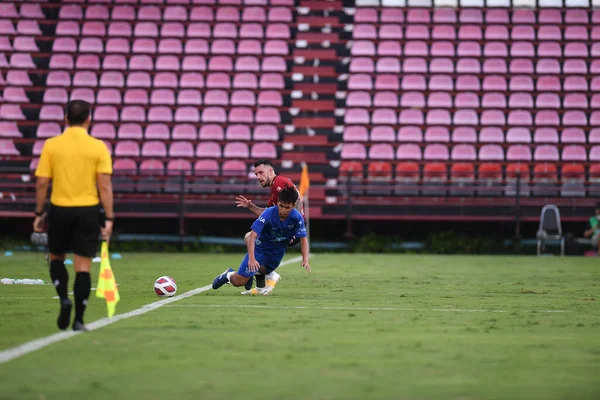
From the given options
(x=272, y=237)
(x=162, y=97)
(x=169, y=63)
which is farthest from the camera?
(x=169, y=63)

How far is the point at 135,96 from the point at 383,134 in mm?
7724

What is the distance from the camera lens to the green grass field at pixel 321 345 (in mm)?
5035

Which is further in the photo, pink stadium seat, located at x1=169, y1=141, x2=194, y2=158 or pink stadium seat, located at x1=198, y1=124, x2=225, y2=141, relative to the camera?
pink stadium seat, located at x1=198, y1=124, x2=225, y2=141

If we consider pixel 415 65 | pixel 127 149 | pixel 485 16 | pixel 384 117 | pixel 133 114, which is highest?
pixel 485 16

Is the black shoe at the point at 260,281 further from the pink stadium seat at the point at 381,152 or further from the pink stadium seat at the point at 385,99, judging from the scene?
the pink stadium seat at the point at 385,99

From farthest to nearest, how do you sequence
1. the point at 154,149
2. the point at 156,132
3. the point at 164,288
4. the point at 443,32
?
the point at 443,32 → the point at 156,132 → the point at 154,149 → the point at 164,288

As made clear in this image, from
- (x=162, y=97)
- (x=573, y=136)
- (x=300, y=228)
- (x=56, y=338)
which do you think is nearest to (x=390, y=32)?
(x=573, y=136)

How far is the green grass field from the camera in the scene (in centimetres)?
504

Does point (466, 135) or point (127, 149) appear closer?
point (127, 149)

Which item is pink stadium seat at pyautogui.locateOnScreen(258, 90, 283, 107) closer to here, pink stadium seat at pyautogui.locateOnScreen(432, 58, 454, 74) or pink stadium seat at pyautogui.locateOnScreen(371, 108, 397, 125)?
pink stadium seat at pyautogui.locateOnScreen(371, 108, 397, 125)

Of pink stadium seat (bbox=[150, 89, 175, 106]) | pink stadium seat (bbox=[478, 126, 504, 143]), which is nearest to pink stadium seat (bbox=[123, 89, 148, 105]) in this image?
pink stadium seat (bbox=[150, 89, 175, 106])

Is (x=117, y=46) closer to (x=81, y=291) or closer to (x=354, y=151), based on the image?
(x=354, y=151)

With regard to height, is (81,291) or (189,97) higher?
(189,97)

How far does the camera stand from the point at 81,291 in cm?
714
